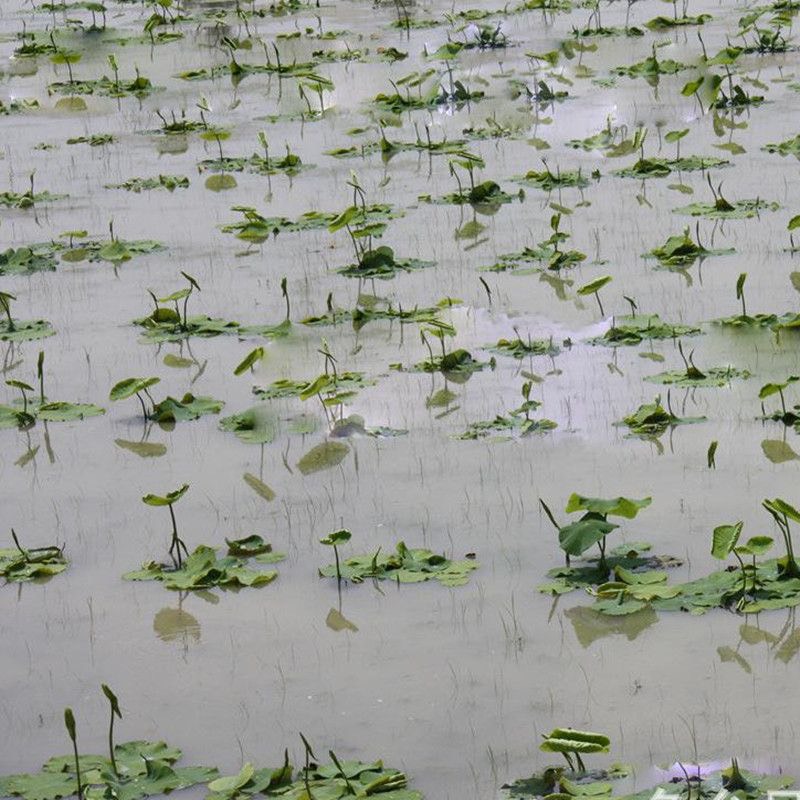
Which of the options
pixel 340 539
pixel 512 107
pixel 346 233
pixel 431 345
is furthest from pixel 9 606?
pixel 512 107

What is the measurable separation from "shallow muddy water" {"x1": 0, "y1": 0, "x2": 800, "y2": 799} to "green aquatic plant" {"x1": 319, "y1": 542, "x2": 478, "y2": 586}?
0.05m

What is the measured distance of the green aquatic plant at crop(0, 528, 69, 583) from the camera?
546 centimetres

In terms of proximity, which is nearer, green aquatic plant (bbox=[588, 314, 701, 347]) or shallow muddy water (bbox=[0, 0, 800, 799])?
shallow muddy water (bbox=[0, 0, 800, 799])

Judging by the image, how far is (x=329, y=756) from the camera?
14.0ft

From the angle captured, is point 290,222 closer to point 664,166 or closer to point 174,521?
point 664,166

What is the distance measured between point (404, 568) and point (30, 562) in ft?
3.86

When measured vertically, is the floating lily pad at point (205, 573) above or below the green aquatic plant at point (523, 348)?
below

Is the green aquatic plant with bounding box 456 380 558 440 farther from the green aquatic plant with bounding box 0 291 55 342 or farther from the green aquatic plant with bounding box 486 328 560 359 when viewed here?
the green aquatic plant with bounding box 0 291 55 342

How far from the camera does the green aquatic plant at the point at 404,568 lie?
5215mm

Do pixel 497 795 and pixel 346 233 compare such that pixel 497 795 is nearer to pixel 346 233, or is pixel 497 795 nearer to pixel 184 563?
pixel 184 563

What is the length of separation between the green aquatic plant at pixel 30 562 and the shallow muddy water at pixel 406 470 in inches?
3.5

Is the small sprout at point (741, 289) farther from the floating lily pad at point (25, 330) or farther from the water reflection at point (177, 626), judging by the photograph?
the floating lily pad at point (25, 330)

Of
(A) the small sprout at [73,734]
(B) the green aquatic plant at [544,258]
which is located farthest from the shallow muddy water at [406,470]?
(A) the small sprout at [73,734]

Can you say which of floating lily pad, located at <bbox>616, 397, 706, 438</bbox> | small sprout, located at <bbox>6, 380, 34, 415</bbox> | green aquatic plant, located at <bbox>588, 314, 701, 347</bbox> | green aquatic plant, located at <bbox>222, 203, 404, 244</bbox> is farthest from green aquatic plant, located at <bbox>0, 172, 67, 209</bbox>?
floating lily pad, located at <bbox>616, 397, 706, 438</bbox>
